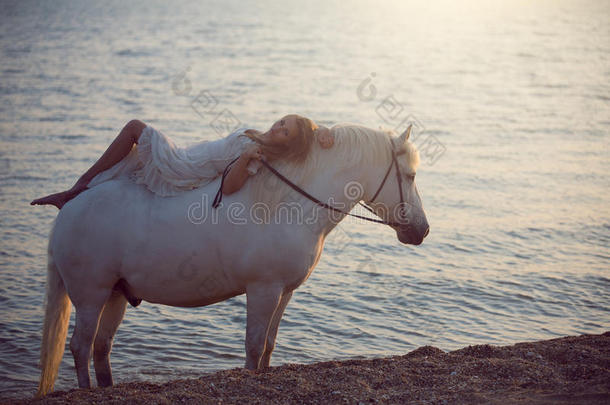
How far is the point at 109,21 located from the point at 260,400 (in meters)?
35.0

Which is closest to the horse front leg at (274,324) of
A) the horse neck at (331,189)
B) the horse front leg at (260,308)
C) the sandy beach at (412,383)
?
the sandy beach at (412,383)

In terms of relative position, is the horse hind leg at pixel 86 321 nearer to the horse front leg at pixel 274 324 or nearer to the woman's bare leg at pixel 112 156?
the woman's bare leg at pixel 112 156

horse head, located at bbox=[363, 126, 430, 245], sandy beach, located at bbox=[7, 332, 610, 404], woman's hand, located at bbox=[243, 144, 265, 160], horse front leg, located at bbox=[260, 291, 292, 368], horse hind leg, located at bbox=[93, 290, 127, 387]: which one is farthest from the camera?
horse hind leg, located at bbox=[93, 290, 127, 387]

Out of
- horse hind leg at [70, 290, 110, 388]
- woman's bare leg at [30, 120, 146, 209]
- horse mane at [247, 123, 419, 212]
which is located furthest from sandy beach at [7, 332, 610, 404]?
woman's bare leg at [30, 120, 146, 209]

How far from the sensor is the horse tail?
16.2ft

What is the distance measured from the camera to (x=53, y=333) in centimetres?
495

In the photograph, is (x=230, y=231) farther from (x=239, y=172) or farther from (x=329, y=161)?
(x=329, y=161)

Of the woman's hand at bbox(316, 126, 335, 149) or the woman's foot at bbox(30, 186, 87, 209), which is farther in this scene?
the woman's foot at bbox(30, 186, 87, 209)

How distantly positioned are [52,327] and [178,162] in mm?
1589

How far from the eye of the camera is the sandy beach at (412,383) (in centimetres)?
434

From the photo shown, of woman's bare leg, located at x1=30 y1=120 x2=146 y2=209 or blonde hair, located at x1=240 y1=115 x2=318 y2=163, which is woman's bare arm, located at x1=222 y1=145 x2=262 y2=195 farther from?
woman's bare leg, located at x1=30 y1=120 x2=146 y2=209

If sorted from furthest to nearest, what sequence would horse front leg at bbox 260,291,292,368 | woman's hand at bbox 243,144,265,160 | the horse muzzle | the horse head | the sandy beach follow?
horse front leg at bbox 260,291,292,368 → the horse muzzle → the horse head → woman's hand at bbox 243,144,265,160 → the sandy beach

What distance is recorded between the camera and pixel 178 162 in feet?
15.6

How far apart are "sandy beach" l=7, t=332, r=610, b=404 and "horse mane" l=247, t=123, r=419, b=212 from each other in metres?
1.28
